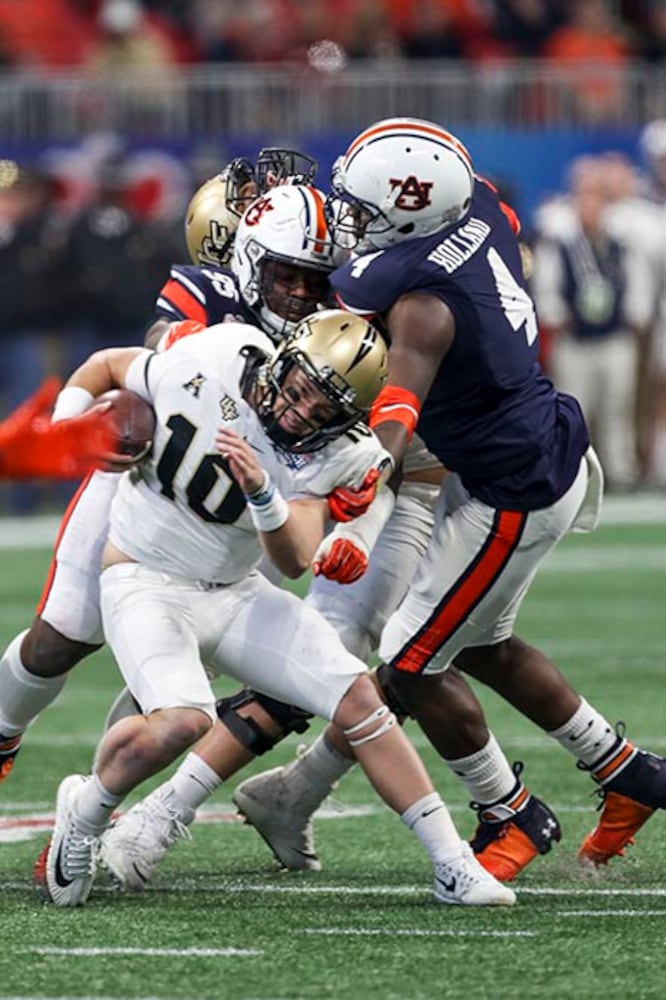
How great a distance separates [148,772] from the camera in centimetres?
482

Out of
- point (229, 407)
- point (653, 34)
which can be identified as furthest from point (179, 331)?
point (653, 34)

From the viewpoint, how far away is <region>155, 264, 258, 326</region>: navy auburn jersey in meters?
5.56

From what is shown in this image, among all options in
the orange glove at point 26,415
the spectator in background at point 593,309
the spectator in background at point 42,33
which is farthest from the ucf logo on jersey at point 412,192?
the spectator in background at point 42,33

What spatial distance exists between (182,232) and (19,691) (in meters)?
8.70

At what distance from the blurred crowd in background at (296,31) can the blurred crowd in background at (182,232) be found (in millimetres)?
16

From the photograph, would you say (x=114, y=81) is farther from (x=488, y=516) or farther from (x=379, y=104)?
(x=488, y=516)

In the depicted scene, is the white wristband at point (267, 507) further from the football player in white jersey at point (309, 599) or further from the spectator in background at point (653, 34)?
the spectator in background at point (653, 34)

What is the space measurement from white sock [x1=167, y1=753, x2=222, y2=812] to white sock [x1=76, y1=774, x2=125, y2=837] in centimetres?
21

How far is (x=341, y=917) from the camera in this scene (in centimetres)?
468

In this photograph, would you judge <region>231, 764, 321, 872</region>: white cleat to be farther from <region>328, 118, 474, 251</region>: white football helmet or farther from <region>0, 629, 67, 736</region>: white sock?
<region>328, 118, 474, 251</region>: white football helmet

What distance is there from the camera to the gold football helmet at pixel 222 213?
18.4 feet

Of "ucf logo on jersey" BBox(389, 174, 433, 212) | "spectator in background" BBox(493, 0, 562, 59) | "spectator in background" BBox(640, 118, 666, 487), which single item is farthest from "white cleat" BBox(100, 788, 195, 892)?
"spectator in background" BBox(493, 0, 562, 59)

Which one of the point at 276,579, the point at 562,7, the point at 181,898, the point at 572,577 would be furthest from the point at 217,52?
the point at 181,898

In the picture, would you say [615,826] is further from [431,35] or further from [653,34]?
[653,34]
